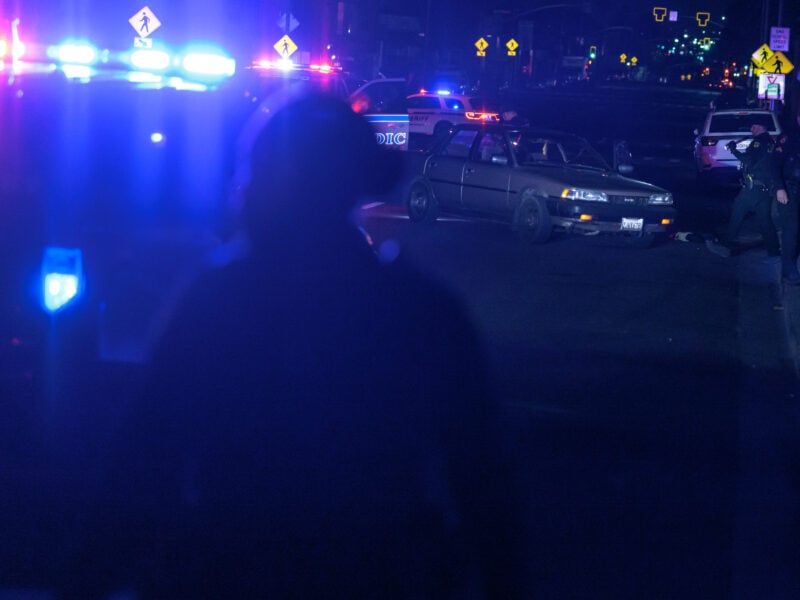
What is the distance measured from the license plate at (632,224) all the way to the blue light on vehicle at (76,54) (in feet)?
33.8

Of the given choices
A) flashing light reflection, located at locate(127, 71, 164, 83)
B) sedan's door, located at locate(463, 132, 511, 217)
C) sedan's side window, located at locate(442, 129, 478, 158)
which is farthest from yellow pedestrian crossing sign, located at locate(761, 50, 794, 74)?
flashing light reflection, located at locate(127, 71, 164, 83)

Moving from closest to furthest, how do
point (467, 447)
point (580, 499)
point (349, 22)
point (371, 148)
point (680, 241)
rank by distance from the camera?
point (371, 148) < point (467, 447) < point (580, 499) < point (680, 241) < point (349, 22)

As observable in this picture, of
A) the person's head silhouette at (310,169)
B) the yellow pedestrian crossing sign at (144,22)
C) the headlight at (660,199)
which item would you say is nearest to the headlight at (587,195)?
the headlight at (660,199)

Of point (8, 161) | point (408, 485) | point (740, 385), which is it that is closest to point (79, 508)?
point (408, 485)

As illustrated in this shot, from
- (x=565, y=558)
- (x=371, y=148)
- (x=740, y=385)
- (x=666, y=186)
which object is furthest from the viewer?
(x=666, y=186)

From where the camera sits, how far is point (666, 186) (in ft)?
94.5

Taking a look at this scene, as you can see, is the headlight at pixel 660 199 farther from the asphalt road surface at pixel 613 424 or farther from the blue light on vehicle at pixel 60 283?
the blue light on vehicle at pixel 60 283

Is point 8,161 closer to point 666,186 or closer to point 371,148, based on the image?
point 371,148

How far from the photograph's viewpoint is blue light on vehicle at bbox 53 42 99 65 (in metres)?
6.78

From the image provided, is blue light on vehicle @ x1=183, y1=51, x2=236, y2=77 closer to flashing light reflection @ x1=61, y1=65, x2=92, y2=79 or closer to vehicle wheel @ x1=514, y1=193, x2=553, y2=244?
flashing light reflection @ x1=61, y1=65, x2=92, y2=79

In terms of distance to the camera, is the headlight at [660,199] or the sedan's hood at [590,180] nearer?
the sedan's hood at [590,180]

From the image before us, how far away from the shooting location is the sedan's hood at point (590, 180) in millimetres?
16281

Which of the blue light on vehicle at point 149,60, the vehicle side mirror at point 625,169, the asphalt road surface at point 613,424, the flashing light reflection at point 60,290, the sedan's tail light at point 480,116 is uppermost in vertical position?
the sedan's tail light at point 480,116

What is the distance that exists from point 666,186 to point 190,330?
25.4 m
